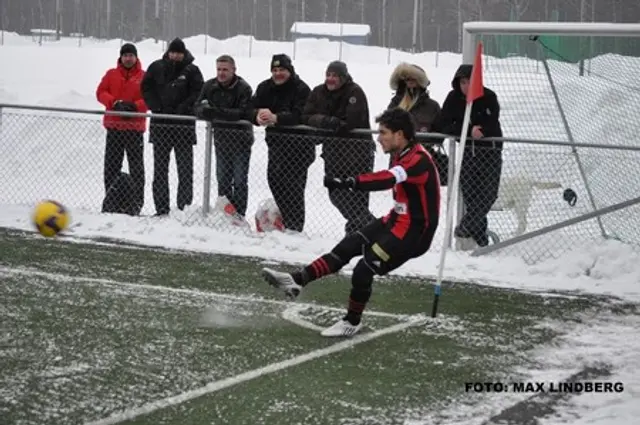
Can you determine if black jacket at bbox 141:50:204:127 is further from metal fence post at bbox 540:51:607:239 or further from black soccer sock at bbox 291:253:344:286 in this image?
black soccer sock at bbox 291:253:344:286

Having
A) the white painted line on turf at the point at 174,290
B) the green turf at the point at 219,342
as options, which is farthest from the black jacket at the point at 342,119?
the white painted line on turf at the point at 174,290

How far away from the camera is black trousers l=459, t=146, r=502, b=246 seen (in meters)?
11.8

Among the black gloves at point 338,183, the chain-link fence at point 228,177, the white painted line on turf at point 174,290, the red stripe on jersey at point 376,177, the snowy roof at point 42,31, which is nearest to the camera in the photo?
the black gloves at point 338,183

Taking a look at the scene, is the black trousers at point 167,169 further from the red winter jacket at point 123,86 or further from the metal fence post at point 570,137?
the metal fence post at point 570,137

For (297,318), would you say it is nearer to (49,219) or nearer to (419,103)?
(49,219)

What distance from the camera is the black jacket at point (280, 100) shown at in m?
12.7

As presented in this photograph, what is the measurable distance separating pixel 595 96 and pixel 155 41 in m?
35.3

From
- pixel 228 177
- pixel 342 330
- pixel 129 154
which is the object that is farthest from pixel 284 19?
pixel 342 330

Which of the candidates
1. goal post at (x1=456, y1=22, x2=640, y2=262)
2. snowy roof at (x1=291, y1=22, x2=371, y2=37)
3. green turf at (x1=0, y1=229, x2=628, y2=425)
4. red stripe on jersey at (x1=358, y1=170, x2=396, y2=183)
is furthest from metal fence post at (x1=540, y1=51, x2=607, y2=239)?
snowy roof at (x1=291, y1=22, x2=371, y2=37)

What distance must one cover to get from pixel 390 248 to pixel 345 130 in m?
3.99

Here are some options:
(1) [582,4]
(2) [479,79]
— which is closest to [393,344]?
(2) [479,79]

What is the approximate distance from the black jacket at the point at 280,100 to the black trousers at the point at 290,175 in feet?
0.32

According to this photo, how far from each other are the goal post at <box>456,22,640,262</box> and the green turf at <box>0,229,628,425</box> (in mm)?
1997

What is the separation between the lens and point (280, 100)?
42.0ft
